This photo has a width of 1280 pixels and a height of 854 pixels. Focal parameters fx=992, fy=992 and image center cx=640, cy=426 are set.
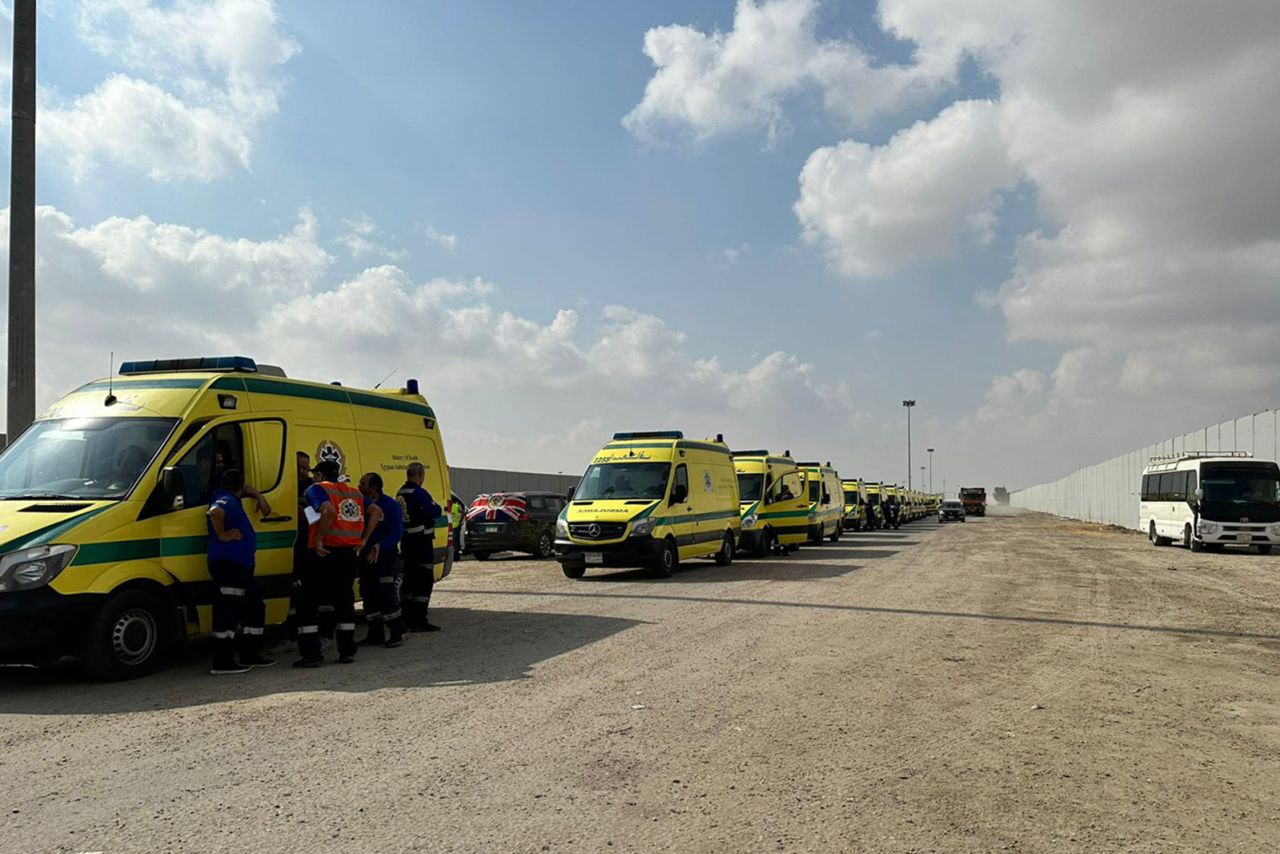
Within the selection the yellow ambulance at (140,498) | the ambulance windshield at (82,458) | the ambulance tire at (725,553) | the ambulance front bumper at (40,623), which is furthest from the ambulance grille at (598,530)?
the ambulance front bumper at (40,623)

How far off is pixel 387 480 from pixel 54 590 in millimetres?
4333

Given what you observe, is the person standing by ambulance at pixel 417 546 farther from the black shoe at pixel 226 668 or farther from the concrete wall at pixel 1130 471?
the concrete wall at pixel 1130 471

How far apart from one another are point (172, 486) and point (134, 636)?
50.1 inches

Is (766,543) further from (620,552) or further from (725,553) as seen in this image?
(620,552)

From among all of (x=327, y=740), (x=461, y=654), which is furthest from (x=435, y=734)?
(x=461, y=654)

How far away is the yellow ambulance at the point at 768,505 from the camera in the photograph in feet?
78.0

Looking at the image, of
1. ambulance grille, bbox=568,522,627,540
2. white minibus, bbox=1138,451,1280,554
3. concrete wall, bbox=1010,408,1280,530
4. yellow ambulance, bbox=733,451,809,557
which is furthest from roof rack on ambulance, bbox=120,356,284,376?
concrete wall, bbox=1010,408,1280,530

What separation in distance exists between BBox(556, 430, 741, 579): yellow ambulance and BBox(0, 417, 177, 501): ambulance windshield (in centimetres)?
919

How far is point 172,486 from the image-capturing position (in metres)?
8.36

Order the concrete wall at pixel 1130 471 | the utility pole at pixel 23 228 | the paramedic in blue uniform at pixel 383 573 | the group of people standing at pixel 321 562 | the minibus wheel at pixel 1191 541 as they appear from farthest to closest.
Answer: the concrete wall at pixel 1130 471
the minibus wheel at pixel 1191 541
the utility pole at pixel 23 228
the paramedic in blue uniform at pixel 383 573
the group of people standing at pixel 321 562

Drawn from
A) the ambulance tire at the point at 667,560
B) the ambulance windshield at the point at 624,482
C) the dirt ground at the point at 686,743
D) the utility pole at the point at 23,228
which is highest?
the utility pole at the point at 23,228

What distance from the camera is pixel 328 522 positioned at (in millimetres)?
8898

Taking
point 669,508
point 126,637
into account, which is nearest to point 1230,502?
point 669,508

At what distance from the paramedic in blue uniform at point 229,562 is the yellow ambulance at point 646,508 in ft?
28.9
